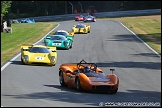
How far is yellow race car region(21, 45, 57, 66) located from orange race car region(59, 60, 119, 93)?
24.9ft

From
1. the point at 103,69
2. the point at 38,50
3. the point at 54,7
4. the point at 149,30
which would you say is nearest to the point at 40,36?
the point at 149,30

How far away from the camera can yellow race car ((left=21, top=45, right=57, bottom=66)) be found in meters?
27.7

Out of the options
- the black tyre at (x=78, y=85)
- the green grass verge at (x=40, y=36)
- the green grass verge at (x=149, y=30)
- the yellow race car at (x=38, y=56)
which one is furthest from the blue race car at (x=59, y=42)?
the black tyre at (x=78, y=85)

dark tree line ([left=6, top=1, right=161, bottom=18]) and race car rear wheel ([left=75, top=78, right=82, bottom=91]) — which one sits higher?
dark tree line ([left=6, top=1, right=161, bottom=18])

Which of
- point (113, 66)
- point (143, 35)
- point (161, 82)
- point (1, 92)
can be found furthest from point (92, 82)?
point (143, 35)

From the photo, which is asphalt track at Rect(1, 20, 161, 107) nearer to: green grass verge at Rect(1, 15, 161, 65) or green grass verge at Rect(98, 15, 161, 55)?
green grass verge at Rect(98, 15, 161, 55)

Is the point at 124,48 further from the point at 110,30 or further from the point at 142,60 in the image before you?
the point at 110,30

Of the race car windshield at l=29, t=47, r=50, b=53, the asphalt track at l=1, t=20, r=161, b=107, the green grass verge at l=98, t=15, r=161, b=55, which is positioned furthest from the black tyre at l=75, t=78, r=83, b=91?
the green grass verge at l=98, t=15, r=161, b=55

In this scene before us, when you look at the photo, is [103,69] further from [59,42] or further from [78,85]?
[59,42]

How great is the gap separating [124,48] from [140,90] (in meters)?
21.4

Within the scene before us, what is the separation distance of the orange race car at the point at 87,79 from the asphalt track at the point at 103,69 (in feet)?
0.87

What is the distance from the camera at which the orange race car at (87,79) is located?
1767 centimetres

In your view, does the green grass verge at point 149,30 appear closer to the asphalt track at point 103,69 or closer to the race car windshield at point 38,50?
the asphalt track at point 103,69

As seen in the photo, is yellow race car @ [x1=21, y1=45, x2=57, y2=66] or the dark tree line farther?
the dark tree line
